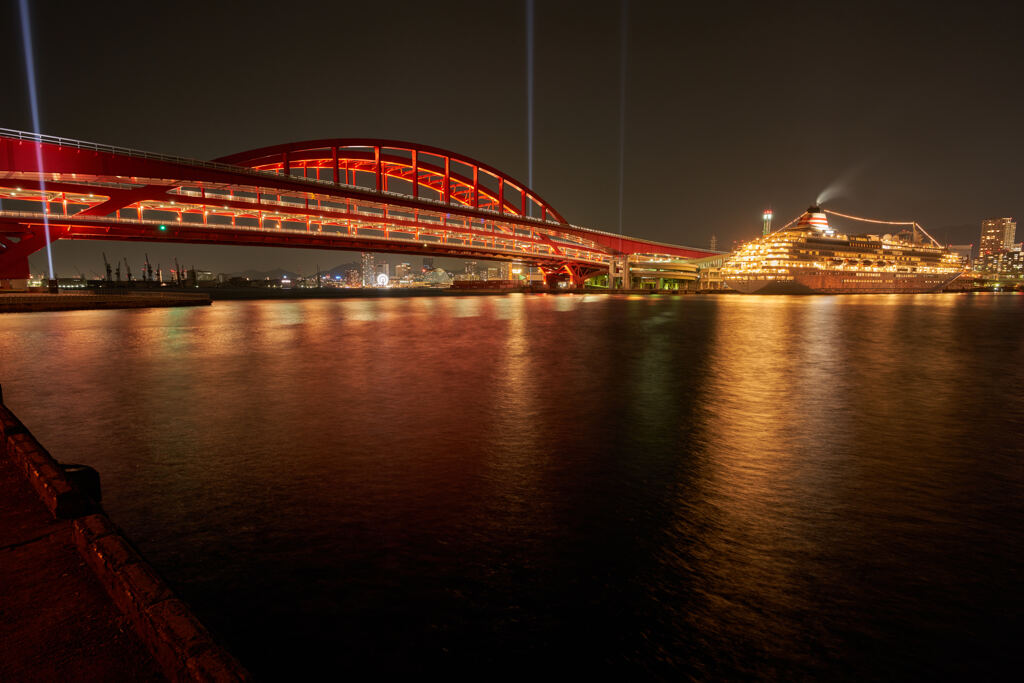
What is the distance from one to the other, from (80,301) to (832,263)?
115m

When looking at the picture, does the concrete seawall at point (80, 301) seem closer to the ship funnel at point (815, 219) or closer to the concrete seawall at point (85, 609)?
the concrete seawall at point (85, 609)

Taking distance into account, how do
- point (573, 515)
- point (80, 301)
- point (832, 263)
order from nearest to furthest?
point (573, 515) < point (80, 301) < point (832, 263)

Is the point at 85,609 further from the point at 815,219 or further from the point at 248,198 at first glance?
the point at 815,219

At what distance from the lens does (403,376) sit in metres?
10.9

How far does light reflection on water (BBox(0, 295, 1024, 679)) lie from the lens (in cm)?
274

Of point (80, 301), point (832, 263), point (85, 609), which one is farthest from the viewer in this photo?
point (832, 263)

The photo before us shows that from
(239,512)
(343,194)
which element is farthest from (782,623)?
(343,194)

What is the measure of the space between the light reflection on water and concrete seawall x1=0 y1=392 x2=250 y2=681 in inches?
34.0

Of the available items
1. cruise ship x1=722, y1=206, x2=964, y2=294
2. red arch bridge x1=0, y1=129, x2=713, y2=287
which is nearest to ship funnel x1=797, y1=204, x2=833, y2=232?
cruise ship x1=722, y1=206, x2=964, y2=294

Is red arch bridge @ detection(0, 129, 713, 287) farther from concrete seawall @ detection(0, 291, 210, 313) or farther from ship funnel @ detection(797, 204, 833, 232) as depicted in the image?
ship funnel @ detection(797, 204, 833, 232)

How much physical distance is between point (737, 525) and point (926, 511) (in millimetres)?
1845

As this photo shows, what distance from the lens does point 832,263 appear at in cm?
9419

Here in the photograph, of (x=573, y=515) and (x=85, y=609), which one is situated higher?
(x=85, y=609)

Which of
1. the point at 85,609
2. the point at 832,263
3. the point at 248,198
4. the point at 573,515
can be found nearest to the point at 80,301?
the point at 248,198
